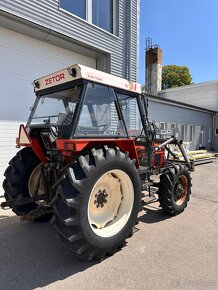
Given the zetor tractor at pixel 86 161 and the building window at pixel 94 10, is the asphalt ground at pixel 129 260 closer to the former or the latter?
the zetor tractor at pixel 86 161

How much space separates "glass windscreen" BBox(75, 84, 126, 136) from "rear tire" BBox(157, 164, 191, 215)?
1.48 metres

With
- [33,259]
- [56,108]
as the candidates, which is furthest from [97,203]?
[56,108]

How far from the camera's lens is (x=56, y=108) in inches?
150

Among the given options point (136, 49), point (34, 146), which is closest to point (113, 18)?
point (136, 49)

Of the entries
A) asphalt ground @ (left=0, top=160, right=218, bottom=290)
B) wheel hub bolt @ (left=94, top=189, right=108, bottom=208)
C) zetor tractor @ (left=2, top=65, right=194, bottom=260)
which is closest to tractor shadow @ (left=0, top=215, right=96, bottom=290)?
asphalt ground @ (left=0, top=160, right=218, bottom=290)

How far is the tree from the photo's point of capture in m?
34.1

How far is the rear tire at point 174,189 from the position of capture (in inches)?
180

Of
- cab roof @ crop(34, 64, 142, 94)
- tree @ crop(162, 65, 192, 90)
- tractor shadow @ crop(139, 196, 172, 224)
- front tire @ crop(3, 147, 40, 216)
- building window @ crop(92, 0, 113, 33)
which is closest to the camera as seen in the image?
cab roof @ crop(34, 64, 142, 94)

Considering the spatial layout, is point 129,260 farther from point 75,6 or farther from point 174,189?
point 75,6

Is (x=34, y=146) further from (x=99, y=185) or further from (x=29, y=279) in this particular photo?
(x=29, y=279)

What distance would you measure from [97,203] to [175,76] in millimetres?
33606

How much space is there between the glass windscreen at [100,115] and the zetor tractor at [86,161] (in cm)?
1

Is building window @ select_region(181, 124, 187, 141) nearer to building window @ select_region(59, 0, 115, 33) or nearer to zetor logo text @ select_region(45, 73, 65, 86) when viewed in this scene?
building window @ select_region(59, 0, 115, 33)

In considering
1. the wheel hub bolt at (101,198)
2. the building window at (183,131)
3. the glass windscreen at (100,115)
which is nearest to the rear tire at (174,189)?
the glass windscreen at (100,115)
